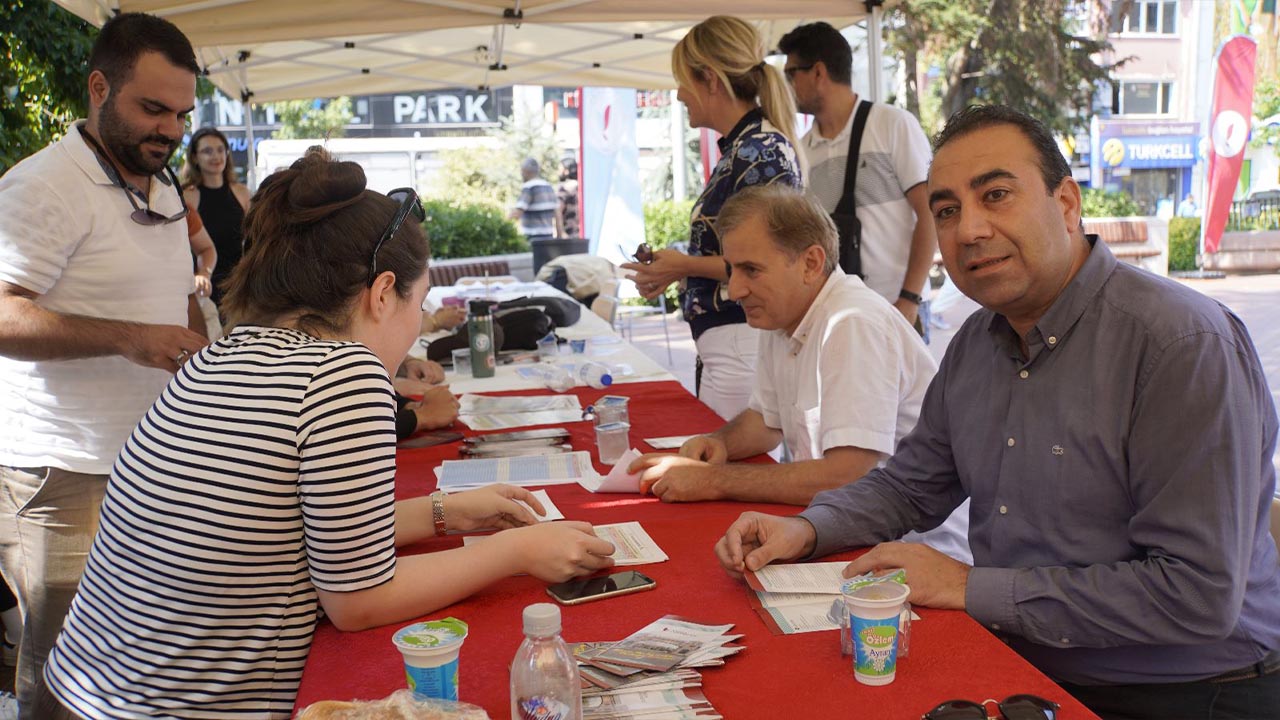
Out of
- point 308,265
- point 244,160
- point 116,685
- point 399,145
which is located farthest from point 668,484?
point 399,145

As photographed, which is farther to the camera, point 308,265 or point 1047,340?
point 1047,340

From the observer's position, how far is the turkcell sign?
21.2m

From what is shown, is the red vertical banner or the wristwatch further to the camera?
the red vertical banner

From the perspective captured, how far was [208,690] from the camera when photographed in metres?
1.49

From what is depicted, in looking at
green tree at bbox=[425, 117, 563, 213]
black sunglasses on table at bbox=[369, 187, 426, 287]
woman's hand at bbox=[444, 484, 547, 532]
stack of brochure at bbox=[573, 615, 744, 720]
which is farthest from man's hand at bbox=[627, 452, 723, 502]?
green tree at bbox=[425, 117, 563, 213]

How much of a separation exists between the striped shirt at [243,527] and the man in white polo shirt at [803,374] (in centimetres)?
90

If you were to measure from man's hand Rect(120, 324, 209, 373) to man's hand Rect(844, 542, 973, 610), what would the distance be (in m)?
1.57

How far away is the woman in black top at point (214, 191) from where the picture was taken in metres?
5.47

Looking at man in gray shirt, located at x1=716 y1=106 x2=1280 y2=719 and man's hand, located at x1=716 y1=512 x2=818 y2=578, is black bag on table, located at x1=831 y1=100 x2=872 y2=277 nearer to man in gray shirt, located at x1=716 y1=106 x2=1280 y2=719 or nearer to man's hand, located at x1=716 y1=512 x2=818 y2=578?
man in gray shirt, located at x1=716 y1=106 x2=1280 y2=719

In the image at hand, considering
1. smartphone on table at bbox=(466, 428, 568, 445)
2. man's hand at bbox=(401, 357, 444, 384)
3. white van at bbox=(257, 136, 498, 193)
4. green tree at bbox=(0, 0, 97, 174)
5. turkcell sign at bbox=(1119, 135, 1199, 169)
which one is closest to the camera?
smartphone on table at bbox=(466, 428, 568, 445)

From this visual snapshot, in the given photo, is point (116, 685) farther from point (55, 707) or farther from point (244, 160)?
point (244, 160)

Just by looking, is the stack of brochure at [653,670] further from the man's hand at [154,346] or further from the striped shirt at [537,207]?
the striped shirt at [537,207]

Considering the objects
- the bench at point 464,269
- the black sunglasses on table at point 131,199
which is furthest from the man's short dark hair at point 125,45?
the bench at point 464,269

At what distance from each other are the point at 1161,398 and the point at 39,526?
2.44 meters
